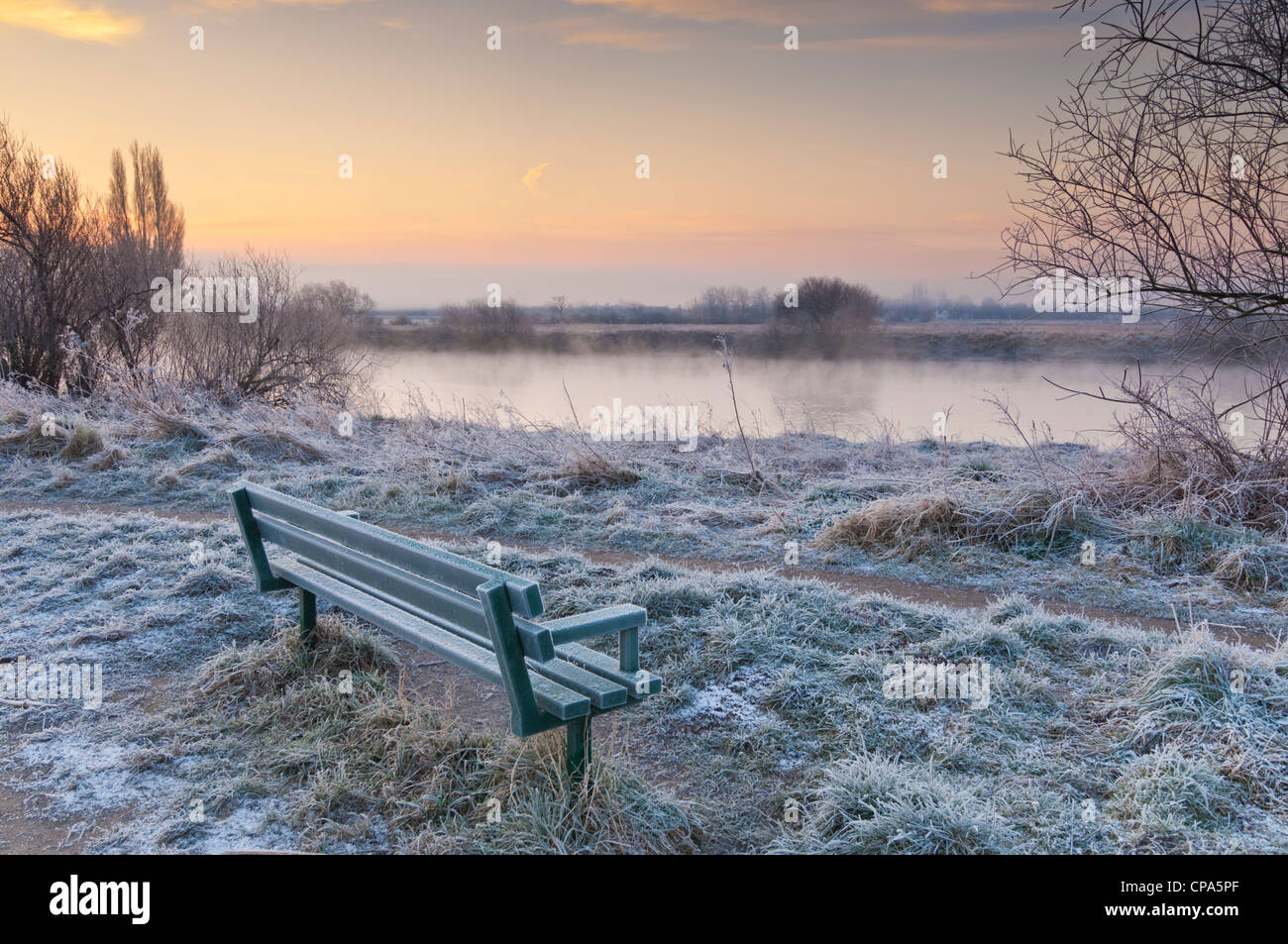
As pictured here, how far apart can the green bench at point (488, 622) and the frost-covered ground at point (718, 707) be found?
0.89 ft

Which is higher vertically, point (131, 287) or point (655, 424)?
point (131, 287)

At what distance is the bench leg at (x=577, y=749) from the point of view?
9.98 ft

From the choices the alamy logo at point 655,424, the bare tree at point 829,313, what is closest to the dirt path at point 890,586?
the alamy logo at point 655,424

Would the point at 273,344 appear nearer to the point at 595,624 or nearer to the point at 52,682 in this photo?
the point at 52,682

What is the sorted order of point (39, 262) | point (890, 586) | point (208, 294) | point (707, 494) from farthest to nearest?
point (208, 294), point (39, 262), point (707, 494), point (890, 586)

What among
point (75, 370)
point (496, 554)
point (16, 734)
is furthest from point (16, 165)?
point (16, 734)

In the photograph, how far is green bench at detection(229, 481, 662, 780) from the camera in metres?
2.87

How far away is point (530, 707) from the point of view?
2955mm

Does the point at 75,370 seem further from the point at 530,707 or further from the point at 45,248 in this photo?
the point at 530,707

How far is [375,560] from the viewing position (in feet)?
12.1

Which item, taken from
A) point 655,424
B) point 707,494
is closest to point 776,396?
point 655,424

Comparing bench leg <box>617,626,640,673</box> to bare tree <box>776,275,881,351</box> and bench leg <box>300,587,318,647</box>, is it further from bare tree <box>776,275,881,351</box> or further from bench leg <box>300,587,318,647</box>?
bare tree <box>776,275,881,351</box>

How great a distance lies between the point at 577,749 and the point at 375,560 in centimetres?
122
